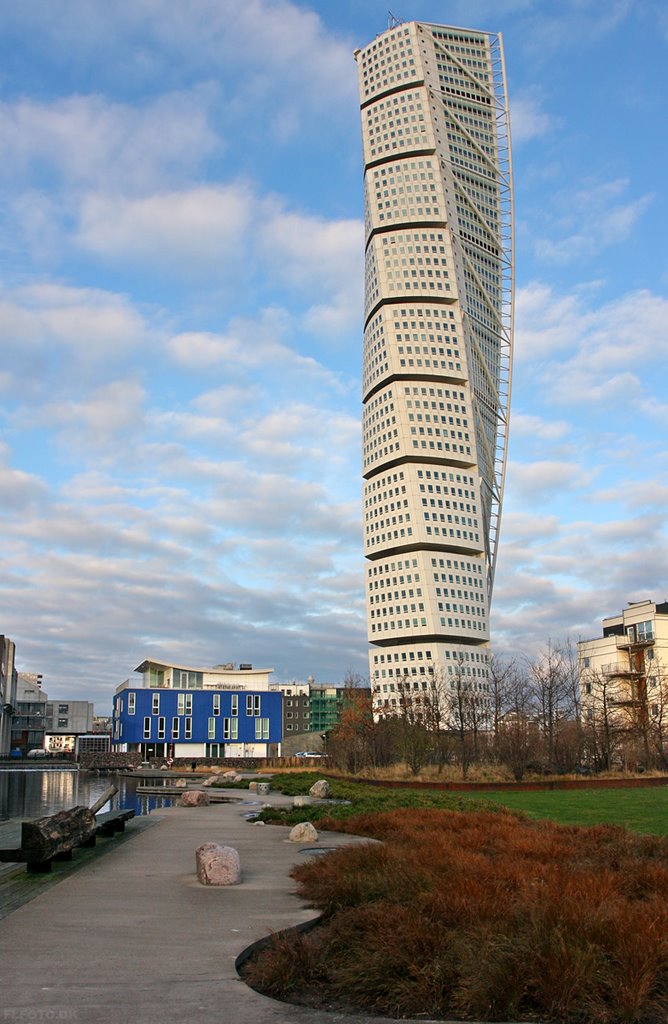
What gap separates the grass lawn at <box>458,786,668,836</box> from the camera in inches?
739

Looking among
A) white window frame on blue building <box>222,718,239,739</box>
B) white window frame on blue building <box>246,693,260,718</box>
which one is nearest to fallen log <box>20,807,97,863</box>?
white window frame on blue building <box>222,718,239,739</box>

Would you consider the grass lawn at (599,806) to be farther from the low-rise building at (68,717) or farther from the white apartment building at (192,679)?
the low-rise building at (68,717)

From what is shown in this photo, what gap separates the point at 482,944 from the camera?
670cm

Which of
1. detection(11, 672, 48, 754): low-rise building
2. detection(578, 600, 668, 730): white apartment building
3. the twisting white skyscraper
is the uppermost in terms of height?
the twisting white skyscraper

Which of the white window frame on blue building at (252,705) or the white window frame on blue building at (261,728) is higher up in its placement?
the white window frame on blue building at (252,705)

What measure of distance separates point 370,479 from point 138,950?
155m

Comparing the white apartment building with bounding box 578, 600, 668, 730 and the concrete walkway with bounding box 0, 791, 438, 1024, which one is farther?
the white apartment building with bounding box 578, 600, 668, 730

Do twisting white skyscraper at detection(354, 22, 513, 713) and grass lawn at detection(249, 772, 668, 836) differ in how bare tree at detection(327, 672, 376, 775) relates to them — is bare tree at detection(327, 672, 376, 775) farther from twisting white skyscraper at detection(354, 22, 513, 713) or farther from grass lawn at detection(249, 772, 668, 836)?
twisting white skyscraper at detection(354, 22, 513, 713)

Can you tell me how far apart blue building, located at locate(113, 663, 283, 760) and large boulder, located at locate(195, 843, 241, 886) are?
302 feet

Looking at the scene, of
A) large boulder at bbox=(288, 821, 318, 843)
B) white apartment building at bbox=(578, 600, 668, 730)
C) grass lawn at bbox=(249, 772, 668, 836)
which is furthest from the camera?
white apartment building at bbox=(578, 600, 668, 730)

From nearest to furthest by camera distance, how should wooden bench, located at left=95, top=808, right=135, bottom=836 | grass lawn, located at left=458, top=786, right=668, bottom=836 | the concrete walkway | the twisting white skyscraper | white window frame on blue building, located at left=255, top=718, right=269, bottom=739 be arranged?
the concrete walkway
wooden bench, located at left=95, top=808, right=135, bottom=836
grass lawn, located at left=458, top=786, right=668, bottom=836
white window frame on blue building, located at left=255, top=718, right=269, bottom=739
the twisting white skyscraper

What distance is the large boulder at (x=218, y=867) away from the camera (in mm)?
10883

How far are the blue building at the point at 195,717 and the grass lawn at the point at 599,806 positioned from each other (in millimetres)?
74554

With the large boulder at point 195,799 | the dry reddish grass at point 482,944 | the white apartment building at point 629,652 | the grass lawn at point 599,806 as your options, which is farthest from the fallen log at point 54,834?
the white apartment building at point 629,652
